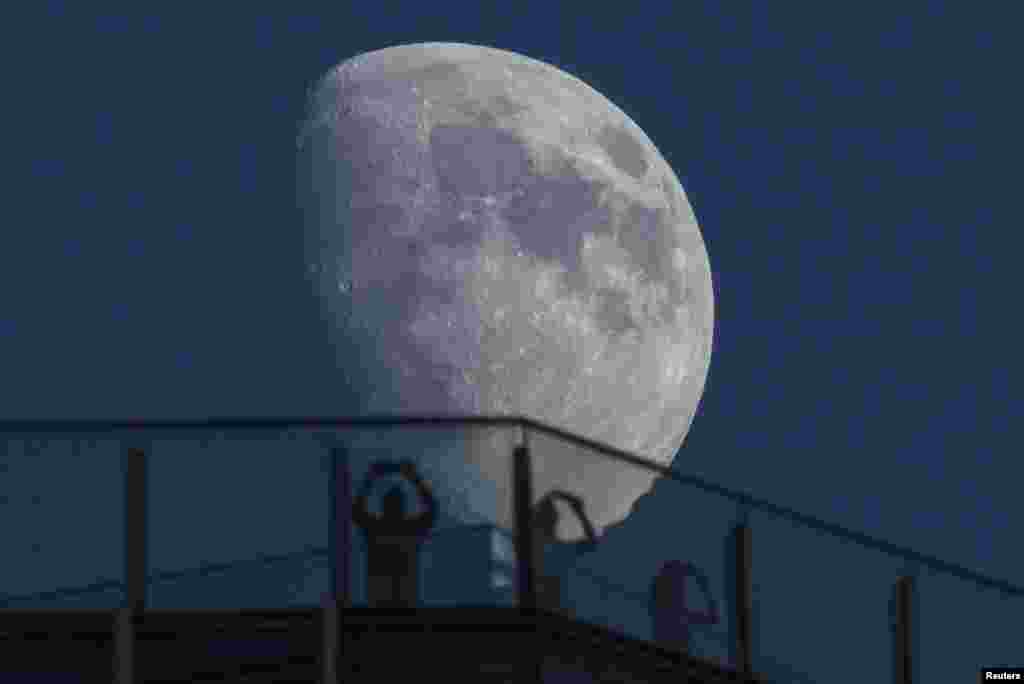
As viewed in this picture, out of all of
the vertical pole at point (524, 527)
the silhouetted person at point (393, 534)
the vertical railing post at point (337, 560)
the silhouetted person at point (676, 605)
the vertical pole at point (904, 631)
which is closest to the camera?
Answer: the vertical railing post at point (337, 560)

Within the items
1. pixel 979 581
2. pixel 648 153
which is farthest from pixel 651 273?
pixel 979 581

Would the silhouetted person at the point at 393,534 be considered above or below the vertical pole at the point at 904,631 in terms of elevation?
below

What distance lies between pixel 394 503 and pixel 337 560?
1.68ft

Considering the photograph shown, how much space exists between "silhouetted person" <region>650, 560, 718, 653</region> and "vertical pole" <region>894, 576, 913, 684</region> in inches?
87.1

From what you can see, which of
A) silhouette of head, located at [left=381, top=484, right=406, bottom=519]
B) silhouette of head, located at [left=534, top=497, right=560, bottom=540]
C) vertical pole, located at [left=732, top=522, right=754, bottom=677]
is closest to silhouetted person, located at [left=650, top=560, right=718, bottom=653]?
vertical pole, located at [left=732, top=522, right=754, bottom=677]

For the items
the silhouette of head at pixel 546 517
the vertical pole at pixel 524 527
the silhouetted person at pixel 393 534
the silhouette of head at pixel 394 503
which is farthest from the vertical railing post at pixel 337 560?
the silhouette of head at pixel 546 517

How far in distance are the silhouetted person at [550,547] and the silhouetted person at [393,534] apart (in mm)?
685

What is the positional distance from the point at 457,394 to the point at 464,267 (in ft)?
5.05

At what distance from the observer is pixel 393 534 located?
24.7 m

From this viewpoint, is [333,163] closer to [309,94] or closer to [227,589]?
[309,94]

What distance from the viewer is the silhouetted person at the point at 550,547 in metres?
24.6

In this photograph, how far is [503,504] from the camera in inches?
969

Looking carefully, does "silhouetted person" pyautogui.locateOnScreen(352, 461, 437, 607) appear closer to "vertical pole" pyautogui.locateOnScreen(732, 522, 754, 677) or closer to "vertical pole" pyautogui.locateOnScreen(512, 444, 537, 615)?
"vertical pole" pyautogui.locateOnScreen(512, 444, 537, 615)

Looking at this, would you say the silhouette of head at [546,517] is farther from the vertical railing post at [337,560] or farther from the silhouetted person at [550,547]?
the vertical railing post at [337,560]
